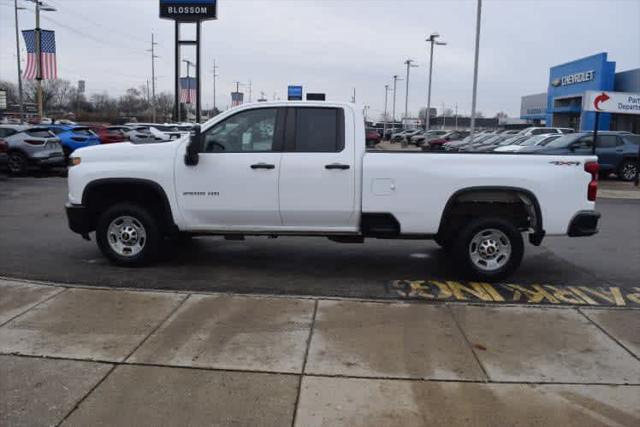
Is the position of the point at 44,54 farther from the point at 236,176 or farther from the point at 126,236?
the point at 236,176

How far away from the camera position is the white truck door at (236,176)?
6730 mm

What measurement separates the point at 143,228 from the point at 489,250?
3.95m

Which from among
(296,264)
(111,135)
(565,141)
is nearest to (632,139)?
(565,141)

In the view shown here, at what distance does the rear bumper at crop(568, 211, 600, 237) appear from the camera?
6691 millimetres

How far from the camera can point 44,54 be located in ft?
96.1

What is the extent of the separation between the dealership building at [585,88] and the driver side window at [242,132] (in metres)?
36.8

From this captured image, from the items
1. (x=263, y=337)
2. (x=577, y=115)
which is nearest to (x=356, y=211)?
(x=263, y=337)

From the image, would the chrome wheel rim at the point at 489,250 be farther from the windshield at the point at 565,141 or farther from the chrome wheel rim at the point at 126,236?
the windshield at the point at 565,141

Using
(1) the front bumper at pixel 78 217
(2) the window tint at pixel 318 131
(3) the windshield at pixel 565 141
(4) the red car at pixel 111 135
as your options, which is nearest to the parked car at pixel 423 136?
(3) the windshield at pixel 565 141

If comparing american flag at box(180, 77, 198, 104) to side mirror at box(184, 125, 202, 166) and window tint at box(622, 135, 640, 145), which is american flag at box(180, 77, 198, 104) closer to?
window tint at box(622, 135, 640, 145)

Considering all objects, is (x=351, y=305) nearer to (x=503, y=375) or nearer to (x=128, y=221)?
(x=503, y=375)

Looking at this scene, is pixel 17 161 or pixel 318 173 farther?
pixel 17 161

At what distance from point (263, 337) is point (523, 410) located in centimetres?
212

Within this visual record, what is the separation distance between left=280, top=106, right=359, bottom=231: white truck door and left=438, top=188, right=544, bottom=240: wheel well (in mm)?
1099
